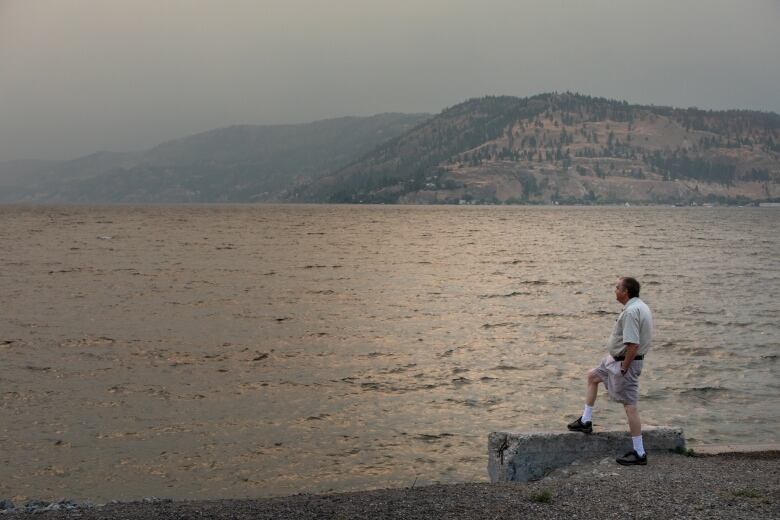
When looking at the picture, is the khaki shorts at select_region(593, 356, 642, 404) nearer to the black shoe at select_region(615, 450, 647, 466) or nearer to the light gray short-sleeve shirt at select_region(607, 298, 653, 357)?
the light gray short-sleeve shirt at select_region(607, 298, 653, 357)

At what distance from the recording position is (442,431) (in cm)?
1483

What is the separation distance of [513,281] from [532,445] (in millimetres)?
36284

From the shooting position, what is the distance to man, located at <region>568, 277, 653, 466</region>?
10.4 meters

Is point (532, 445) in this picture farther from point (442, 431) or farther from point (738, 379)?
point (738, 379)

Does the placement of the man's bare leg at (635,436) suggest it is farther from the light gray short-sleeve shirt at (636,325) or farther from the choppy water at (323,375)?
the choppy water at (323,375)

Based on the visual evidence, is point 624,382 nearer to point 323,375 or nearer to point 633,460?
point 633,460

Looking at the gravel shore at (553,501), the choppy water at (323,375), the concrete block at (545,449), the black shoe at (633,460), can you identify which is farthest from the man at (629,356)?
the choppy water at (323,375)

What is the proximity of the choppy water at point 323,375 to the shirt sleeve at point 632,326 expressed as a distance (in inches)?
157

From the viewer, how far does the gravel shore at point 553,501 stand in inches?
328

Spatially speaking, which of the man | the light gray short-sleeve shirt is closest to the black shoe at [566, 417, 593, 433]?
the man

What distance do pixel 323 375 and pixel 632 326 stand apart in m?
11.2

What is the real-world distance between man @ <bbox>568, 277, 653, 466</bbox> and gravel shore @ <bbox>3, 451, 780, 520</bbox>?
54 centimetres

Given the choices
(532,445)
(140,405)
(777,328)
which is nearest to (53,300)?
(140,405)

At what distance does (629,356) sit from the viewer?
1048cm
